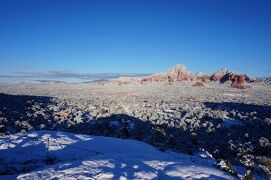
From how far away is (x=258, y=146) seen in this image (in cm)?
3466

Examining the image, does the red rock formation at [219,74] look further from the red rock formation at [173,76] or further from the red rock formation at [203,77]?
the red rock formation at [173,76]

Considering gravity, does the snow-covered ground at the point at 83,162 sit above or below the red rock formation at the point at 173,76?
below

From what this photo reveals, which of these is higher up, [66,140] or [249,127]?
[66,140]

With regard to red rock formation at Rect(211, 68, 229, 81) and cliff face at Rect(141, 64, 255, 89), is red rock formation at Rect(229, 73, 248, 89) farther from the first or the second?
red rock formation at Rect(211, 68, 229, 81)

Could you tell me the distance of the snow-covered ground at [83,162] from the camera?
11.4m

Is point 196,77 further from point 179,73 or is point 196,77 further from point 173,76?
point 173,76

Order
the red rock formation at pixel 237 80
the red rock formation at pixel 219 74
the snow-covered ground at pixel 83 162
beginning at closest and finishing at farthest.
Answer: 1. the snow-covered ground at pixel 83 162
2. the red rock formation at pixel 237 80
3. the red rock formation at pixel 219 74

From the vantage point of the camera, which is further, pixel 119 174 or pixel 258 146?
pixel 258 146

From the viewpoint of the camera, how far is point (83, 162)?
12.5 meters

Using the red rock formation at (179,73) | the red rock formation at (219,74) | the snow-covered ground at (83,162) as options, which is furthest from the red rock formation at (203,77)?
the snow-covered ground at (83,162)

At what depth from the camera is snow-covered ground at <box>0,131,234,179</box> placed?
11406 mm

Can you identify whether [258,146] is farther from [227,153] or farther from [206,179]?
[206,179]

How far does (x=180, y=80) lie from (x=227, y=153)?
120 m

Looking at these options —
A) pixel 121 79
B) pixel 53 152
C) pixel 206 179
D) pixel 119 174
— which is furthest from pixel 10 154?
pixel 121 79
